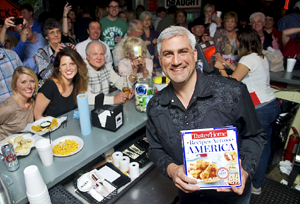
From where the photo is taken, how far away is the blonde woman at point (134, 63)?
10.8 feet

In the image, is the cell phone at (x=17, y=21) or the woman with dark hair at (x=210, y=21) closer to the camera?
the cell phone at (x=17, y=21)

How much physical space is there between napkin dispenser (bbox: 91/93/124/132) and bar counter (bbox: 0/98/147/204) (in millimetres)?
45

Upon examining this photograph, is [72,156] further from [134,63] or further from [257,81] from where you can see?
[257,81]

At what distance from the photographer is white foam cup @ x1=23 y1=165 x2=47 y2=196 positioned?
4.12 ft

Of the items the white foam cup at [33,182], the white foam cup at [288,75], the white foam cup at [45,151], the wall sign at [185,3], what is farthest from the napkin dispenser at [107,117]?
the wall sign at [185,3]

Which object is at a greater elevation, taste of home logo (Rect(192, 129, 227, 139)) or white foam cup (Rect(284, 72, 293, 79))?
taste of home logo (Rect(192, 129, 227, 139))

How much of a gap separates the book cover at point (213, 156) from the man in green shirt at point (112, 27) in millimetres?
3769

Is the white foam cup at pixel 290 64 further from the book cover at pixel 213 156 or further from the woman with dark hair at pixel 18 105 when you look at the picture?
the woman with dark hair at pixel 18 105

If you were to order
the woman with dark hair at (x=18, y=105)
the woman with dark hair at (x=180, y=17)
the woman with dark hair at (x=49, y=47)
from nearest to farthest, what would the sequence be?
the woman with dark hair at (x=18, y=105), the woman with dark hair at (x=49, y=47), the woman with dark hair at (x=180, y=17)

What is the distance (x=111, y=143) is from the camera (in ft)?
6.02

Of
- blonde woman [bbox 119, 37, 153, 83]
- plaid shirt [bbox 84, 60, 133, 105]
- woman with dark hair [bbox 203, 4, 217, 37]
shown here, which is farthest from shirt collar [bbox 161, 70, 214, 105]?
woman with dark hair [bbox 203, 4, 217, 37]

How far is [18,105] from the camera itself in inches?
90.6

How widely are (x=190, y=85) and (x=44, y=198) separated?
1.13 meters

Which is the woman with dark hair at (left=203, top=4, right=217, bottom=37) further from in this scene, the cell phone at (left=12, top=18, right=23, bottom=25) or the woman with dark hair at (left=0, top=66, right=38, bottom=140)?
the woman with dark hair at (left=0, top=66, right=38, bottom=140)
